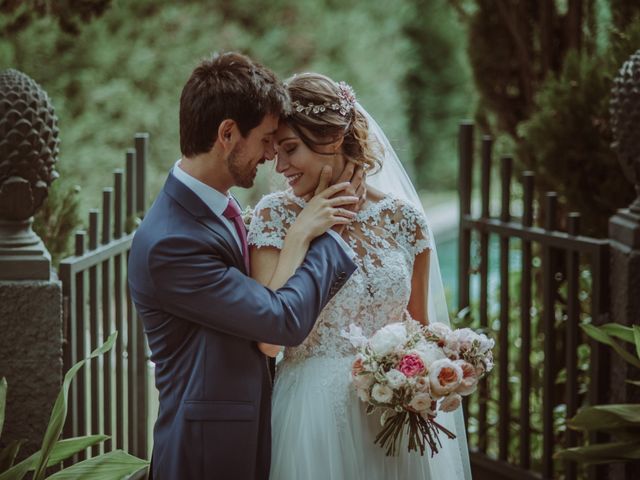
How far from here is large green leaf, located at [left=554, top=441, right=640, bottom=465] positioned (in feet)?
11.6

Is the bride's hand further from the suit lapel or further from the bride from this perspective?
the suit lapel

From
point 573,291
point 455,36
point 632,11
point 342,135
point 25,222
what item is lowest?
point 573,291

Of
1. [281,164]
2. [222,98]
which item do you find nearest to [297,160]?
[281,164]

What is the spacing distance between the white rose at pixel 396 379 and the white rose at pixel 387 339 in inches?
3.1

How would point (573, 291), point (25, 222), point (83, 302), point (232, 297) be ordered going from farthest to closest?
1. point (573, 291)
2. point (83, 302)
3. point (25, 222)
4. point (232, 297)

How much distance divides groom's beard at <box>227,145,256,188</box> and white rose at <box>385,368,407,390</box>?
65 cm

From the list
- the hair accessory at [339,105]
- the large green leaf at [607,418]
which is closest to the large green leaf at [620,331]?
the large green leaf at [607,418]

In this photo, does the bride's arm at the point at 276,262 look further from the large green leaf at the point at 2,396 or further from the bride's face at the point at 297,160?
the large green leaf at the point at 2,396

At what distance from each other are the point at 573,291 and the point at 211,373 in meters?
2.06

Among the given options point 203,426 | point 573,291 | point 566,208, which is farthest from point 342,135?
point 566,208

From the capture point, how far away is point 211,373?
8.93 feet

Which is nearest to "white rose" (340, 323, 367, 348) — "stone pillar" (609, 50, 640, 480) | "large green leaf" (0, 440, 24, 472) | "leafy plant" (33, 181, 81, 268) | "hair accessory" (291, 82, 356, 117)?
"hair accessory" (291, 82, 356, 117)

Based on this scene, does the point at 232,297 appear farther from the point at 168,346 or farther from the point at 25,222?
the point at 25,222

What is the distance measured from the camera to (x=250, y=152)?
2.73 m
